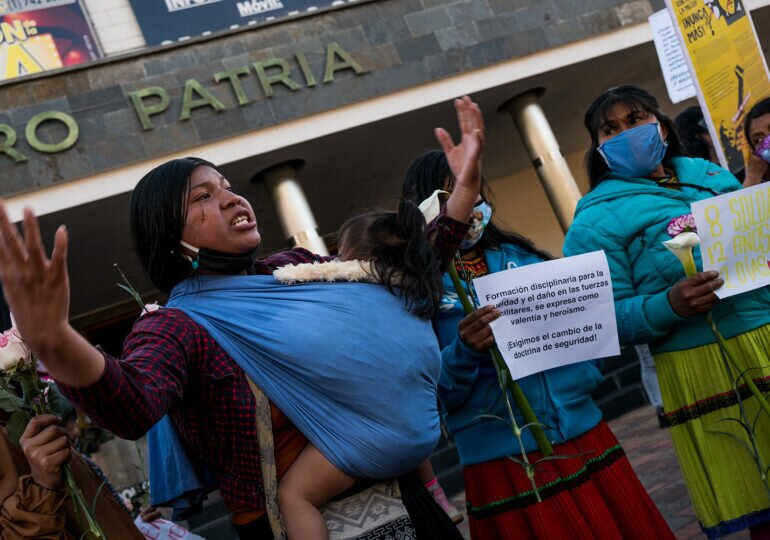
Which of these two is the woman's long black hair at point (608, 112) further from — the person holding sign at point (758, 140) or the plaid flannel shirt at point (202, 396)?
the plaid flannel shirt at point (202, 396)

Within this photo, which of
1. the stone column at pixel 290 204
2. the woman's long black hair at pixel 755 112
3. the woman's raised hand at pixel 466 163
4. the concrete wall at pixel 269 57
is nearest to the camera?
the woman's raised hand at pixel 466 163

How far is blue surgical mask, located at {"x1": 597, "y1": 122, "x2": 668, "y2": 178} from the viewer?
10.4 ft

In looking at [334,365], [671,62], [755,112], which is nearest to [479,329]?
[334,365]

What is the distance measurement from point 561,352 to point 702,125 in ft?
10.8

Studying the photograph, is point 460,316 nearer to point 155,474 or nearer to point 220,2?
point 155,474

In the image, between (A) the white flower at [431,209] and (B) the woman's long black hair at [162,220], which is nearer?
(B) the woman's long black hair at [162,220]

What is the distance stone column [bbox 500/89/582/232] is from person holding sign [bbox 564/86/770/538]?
8.34 meters

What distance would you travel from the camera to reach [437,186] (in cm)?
311

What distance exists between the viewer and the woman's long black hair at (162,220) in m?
2.12

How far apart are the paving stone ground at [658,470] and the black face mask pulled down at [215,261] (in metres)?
2.83

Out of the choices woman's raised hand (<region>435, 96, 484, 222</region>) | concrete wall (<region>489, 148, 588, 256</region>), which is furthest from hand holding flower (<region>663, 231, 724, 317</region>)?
concrete wall (<region>489, 148, 588, 256</region>)

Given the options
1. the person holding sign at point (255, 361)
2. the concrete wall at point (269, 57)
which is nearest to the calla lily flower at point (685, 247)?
the person holding sign at point (255, 361)

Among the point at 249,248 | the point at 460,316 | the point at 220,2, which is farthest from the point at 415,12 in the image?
the point at 249,248

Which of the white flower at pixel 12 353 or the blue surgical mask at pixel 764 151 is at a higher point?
the white flower at pixel 12 353
